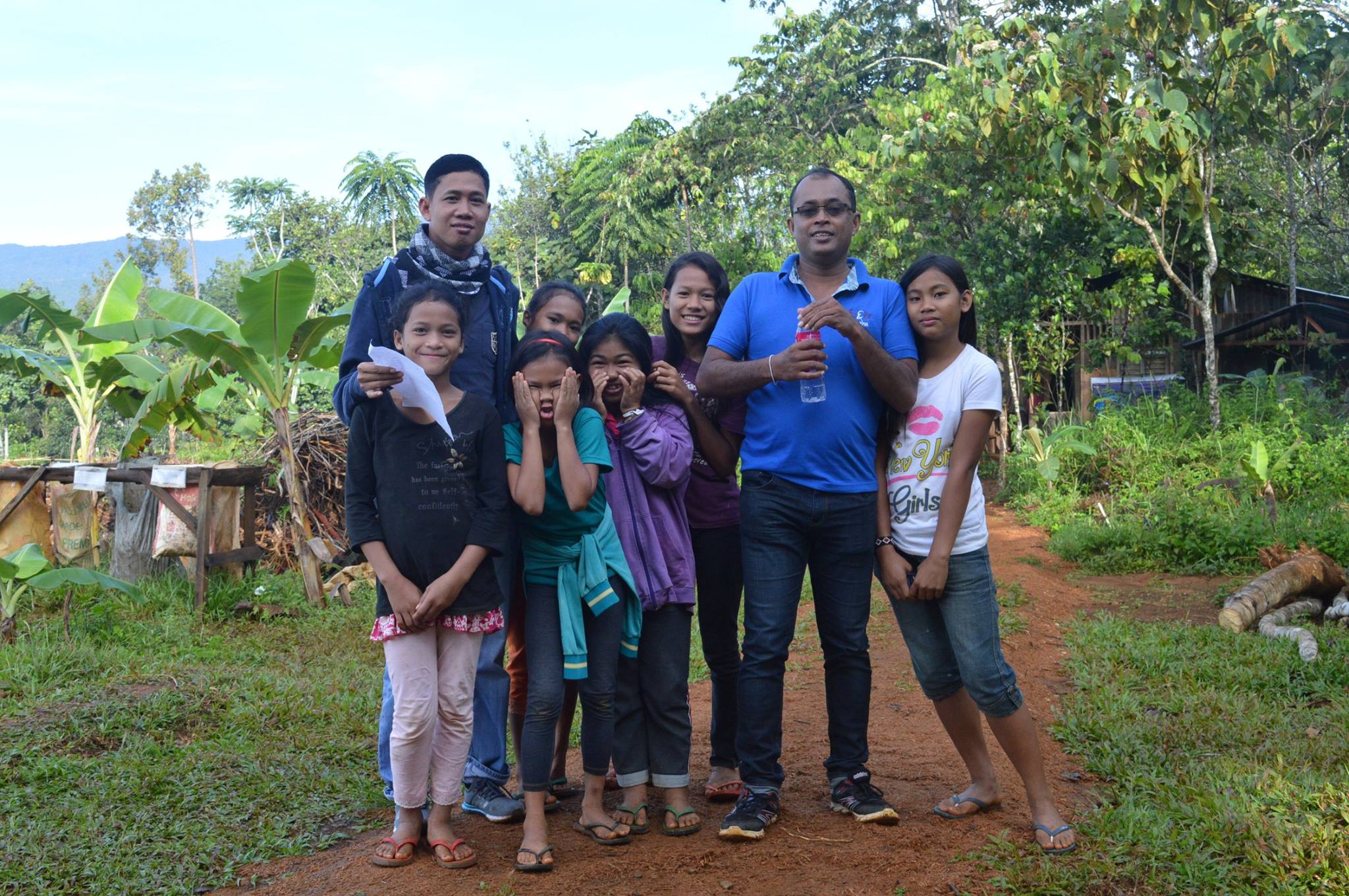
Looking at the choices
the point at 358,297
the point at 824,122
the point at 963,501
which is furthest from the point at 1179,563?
the point at 824,122

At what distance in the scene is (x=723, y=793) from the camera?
11.7ft

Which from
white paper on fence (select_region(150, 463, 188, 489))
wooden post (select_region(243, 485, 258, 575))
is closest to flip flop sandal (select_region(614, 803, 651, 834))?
white paper on fence (select_region(150, 463, 188, 489))

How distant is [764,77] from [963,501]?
17.5 meters

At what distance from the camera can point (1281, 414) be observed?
10.9 m

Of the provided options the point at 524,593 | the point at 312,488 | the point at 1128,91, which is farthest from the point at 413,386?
the point at 1128,91

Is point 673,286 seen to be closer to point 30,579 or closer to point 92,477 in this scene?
point 30,579

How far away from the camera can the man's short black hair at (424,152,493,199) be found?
3.32 metres

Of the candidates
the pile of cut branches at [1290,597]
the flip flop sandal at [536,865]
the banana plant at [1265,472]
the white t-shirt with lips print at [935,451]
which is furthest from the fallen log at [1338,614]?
the flip flop sandal at [536,865]

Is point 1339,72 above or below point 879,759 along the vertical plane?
above

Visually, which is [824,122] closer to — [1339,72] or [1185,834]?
[1339,72]

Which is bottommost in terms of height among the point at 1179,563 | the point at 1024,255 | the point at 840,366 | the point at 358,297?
the point at 1179,563

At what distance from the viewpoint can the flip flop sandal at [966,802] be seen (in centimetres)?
334

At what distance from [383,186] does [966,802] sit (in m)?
25.4

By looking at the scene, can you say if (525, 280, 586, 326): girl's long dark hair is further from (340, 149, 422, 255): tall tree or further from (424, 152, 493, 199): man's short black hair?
(340, 149, 422, 255): tall tree
